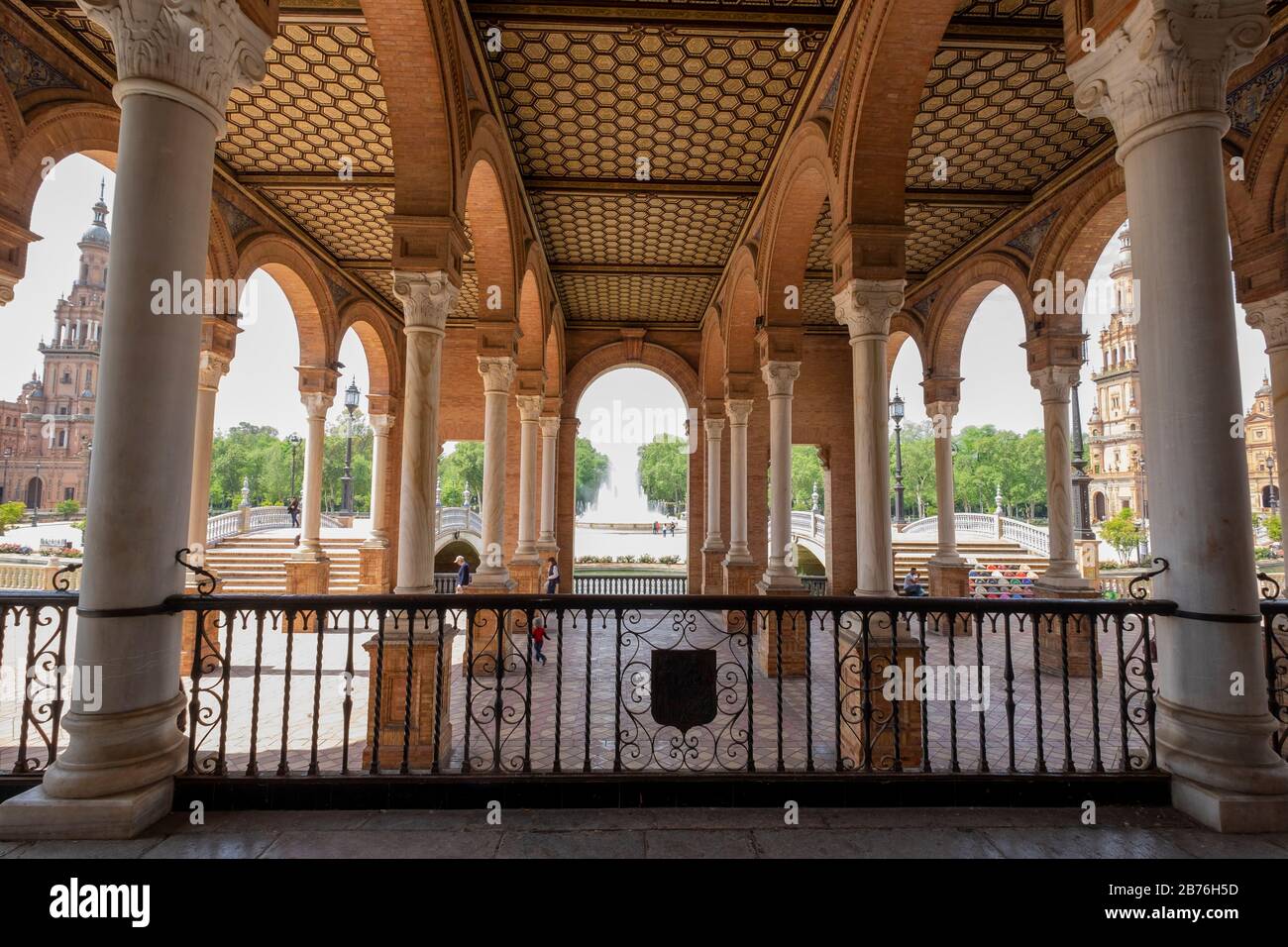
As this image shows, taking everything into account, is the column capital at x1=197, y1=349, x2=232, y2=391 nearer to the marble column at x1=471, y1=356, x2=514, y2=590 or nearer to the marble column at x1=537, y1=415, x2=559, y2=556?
the marble column at x1=471, y1=356, x2=514, y2=590

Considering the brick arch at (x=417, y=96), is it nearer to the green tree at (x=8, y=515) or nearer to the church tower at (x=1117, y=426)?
the green tree at (x=8, y=515)

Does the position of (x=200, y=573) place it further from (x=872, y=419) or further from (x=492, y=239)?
(x=492, y=239)

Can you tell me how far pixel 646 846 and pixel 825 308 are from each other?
13.8 meters

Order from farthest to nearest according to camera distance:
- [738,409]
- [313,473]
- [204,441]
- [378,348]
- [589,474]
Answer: [589,474], [378,348], [313,473], [738,409], [204,441]

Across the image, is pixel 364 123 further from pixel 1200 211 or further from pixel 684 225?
pixel 1200 211

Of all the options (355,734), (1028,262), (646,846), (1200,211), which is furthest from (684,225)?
(646,846)

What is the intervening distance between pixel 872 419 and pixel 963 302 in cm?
806

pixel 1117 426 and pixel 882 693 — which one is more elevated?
pixel 1117 426

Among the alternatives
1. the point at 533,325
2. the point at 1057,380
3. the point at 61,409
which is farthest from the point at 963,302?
the point at 61,409

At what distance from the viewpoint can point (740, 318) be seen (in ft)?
37.4

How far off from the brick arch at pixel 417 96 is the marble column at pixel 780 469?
16.5 feet

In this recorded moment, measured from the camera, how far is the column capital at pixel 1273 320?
6.34 meters

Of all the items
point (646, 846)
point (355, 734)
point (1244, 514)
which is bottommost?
point (355, 734)

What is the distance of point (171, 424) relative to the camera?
2.87m
